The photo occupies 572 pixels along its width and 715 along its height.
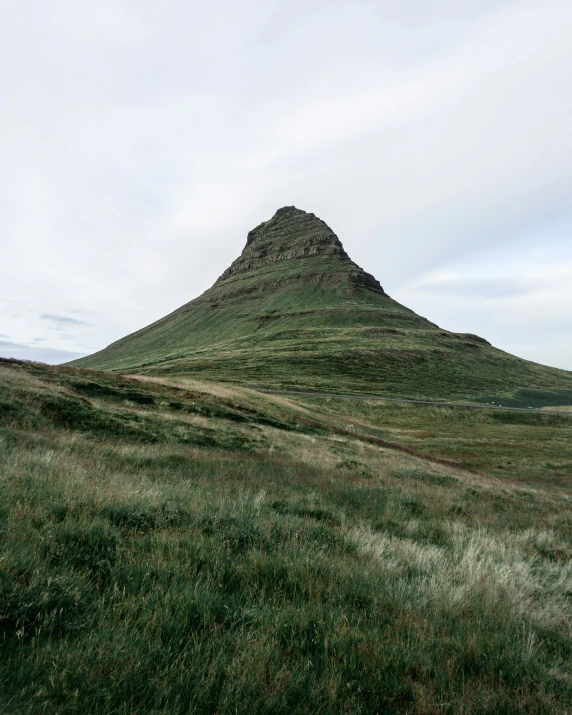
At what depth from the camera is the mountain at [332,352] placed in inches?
3701

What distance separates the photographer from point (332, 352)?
110 meters

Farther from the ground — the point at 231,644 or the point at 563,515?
the point at 231,644

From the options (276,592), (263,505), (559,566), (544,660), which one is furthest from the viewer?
(263,505)

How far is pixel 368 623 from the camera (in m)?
4.07

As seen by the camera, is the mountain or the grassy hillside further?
the mountain

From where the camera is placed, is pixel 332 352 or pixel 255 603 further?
pixel 332 352

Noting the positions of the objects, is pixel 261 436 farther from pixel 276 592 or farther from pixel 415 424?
pixel 415 424

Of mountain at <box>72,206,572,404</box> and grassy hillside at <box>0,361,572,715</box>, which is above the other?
mountain at <box>72,206,572,404</box>

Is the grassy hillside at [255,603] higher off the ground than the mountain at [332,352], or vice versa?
the mountain at [332,352]

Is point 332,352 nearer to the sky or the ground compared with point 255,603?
nearer to the sky

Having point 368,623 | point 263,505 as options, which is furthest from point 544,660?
point 263,505

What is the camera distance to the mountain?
94000 millimetres

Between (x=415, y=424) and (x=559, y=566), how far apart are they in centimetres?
5207

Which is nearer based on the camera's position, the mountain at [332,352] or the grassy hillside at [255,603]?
the grassy hillside at [255,603]
